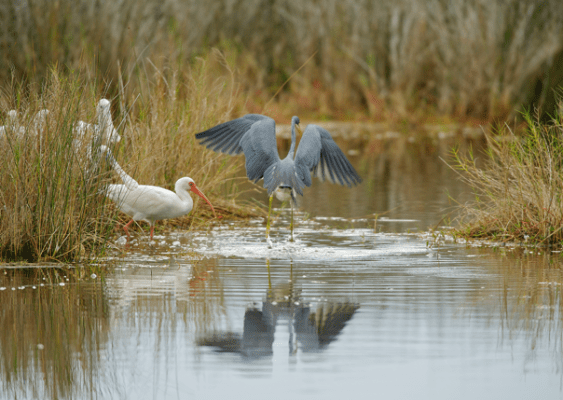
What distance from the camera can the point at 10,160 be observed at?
6.81 m

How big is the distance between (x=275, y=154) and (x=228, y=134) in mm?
931

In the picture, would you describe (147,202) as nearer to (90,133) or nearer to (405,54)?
(90,133)

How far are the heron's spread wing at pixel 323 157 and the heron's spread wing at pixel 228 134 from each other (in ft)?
2.18

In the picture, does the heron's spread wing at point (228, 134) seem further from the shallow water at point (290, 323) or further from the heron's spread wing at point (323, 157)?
the shallow water at point (290, 323)

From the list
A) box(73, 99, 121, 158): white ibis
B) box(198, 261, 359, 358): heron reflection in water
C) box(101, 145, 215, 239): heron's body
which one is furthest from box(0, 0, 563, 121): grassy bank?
box(198, 261, 359, 358): heron reflection in water

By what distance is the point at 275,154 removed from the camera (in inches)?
332

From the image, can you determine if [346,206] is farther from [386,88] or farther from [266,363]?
[386,88]

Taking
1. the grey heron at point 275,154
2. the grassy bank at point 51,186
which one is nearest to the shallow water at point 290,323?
the grassy bank at point 51,186

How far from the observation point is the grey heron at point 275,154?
820cm

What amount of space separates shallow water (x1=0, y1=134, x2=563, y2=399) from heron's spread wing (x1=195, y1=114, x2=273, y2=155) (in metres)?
1.12

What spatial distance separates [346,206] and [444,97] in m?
13.3

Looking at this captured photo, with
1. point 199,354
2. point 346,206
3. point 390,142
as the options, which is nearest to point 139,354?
point 199,354

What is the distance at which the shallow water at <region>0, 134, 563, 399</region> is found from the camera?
4.28 m

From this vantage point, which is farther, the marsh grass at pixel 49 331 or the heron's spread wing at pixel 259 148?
the heron's spread wing at pixel 259 148
